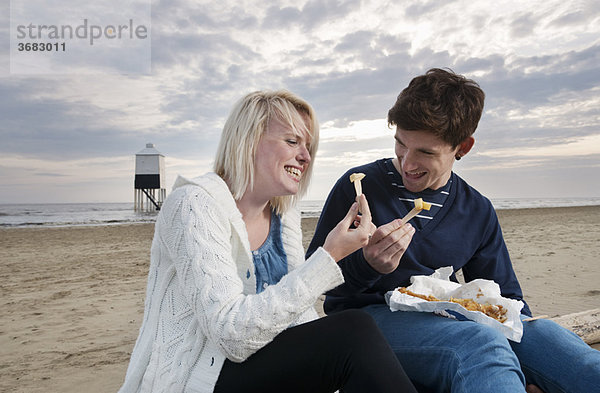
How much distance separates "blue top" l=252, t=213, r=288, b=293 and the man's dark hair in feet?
2.44

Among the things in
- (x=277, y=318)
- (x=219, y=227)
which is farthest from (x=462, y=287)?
(x=219, y=227)

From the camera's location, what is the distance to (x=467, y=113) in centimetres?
203

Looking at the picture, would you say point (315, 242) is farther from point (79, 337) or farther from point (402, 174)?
point (79, 337)

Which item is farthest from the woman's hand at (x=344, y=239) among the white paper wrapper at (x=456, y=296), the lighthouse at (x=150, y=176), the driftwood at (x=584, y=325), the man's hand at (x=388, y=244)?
the lighthouse at (x=150, y=176)

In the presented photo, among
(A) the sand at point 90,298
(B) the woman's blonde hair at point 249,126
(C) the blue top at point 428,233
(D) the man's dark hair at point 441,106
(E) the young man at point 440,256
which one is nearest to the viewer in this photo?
(E) the young man at point 440,256

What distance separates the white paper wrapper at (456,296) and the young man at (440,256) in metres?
0.05

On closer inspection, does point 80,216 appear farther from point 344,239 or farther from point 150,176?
point 344,239

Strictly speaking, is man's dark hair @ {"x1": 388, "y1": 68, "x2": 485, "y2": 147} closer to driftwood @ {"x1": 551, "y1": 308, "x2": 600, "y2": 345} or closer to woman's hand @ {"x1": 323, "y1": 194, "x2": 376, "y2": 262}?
woman's hand @ {"x1": 323, "y1": 194, "x2": 376, "y2": 262}

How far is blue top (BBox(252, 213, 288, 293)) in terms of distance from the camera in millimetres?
1900

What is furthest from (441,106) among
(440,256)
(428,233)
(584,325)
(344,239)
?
(584,325)

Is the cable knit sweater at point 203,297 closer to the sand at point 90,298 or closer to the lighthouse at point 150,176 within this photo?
the sand at point 90,298

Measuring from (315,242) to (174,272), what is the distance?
751mm

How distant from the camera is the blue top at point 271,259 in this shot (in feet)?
6.23

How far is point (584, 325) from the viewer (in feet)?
10.3
